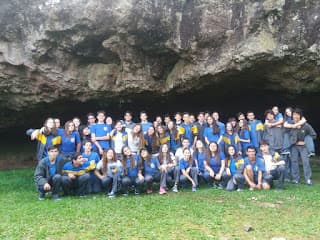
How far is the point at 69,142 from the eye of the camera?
9.68 m

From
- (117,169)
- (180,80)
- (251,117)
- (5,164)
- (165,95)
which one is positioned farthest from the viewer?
(5,164)

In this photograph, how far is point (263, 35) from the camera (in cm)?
1014

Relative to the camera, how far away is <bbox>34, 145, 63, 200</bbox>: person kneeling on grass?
8.66 meters

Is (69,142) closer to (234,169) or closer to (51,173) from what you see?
(51,173)

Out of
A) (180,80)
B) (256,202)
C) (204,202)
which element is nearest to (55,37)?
(180,80)

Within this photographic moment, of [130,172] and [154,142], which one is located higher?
[154,142]

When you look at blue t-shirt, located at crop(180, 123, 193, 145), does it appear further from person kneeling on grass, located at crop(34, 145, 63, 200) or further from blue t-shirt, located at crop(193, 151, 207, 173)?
person kneeling on grass, located at crop(34, 145, 63, 200)

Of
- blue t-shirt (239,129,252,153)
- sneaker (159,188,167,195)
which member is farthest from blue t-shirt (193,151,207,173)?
blue t-shirt (239,129,252,153)

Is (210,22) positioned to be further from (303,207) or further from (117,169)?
(303,207)

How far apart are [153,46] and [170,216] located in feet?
17.2

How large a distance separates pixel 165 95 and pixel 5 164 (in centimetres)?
666

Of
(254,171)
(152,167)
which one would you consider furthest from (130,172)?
(254,171)

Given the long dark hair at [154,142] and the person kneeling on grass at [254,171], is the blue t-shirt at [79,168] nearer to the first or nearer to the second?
the long dark hair at [154,142]

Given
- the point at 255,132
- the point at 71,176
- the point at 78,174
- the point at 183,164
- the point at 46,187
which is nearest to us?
the point at 46,187
